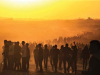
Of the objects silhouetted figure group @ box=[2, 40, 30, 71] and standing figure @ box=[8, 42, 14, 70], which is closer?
silhouetted figure group @ box=[2, 40, 30, 71]

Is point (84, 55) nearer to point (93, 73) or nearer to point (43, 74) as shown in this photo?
point (43, 74)

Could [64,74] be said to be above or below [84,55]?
below

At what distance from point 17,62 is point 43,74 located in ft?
7.55

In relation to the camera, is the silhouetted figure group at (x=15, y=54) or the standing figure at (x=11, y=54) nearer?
the silhouetted figure group at (x=15, y=54)

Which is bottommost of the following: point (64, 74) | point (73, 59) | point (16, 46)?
point (64, 74)

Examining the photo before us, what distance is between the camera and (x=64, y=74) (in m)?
13.3

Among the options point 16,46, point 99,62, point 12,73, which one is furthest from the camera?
point 16,46

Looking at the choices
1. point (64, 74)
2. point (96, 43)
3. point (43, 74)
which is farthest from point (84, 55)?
point (96, 43)

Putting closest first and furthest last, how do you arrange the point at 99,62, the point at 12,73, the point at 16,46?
the point at 99,62
the point at 12,73
the point at 16,46

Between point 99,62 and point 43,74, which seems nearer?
point 99,62

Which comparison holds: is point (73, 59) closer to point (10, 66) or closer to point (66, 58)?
point (66, 58)

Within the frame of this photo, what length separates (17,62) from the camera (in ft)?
47.6

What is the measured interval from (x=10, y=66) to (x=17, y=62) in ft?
1.94

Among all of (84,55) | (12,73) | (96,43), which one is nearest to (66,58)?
(84,55)
